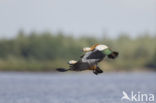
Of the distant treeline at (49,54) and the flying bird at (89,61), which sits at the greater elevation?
the flying bird at (89,61)

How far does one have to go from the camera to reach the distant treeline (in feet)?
310

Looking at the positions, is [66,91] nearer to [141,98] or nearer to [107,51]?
[141,98]

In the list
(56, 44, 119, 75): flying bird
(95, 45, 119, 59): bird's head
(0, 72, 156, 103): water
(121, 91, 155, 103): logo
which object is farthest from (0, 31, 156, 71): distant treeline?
(95, 45, 119, 59): bird's head

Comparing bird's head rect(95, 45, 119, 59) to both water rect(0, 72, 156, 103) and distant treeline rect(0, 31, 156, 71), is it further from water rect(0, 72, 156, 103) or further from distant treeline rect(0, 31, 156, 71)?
distant treeline rect(0, 31, 156, 71)

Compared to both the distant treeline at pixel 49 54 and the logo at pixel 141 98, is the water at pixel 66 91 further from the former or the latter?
the distant treeline at pixel 49 54

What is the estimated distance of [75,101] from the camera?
105 ft

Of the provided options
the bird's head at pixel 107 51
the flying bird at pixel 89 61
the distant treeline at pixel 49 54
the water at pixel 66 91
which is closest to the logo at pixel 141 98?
the water at pixel 66 91

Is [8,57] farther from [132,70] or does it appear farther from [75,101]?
[75,101]

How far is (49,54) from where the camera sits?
99.0m

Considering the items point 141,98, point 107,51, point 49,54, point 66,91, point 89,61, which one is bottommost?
point 49,54

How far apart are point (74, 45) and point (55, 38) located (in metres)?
6.56

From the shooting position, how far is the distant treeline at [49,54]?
3723 inches

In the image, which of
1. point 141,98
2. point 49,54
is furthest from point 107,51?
point 49,54

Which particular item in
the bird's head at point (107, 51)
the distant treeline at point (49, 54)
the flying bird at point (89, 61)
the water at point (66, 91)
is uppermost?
the bird's head at point (107, 51)
